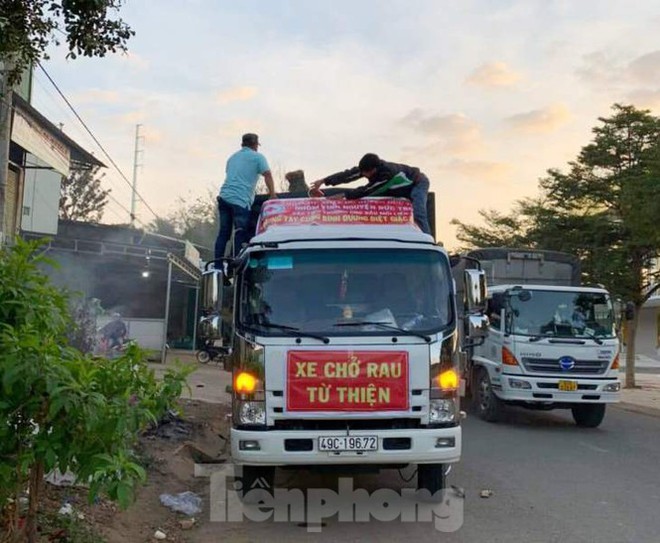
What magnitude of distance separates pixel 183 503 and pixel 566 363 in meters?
7.14

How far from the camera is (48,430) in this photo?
12.9 ft

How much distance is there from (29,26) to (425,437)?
4843 millimetres

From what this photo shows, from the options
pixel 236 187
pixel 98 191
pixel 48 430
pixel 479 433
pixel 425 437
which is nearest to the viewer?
pixel 48 430

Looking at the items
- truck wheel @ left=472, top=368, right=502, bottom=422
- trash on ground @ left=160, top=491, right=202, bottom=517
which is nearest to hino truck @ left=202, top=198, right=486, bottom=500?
trash on ground @ left=160, top=491, right=202, bottom=517

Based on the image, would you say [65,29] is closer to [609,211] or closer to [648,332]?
[609,211]

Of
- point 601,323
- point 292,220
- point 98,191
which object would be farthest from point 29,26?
point 98,191

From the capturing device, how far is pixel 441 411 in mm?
6145

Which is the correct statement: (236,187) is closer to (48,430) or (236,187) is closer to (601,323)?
(48,430)

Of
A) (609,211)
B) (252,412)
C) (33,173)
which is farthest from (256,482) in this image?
(609,211)

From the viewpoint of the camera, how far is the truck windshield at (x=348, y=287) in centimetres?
639

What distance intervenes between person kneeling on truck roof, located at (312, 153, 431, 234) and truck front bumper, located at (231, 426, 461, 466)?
288 centimetres

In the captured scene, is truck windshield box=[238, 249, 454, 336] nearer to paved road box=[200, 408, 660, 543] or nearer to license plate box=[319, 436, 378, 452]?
license plate box=[319, 436, 378, 452]

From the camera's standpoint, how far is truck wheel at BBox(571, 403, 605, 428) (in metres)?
12.4

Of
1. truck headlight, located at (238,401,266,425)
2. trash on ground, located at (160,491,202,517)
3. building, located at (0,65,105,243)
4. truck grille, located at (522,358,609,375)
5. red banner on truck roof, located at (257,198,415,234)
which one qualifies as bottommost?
trash on ground, located at (160,491,202,517)
